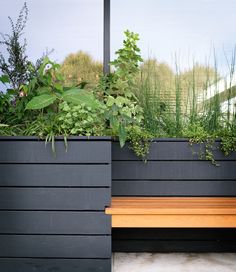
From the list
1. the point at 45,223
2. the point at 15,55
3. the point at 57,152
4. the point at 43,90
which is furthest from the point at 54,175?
the point at 15,55

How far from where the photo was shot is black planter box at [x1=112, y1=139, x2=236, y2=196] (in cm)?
265

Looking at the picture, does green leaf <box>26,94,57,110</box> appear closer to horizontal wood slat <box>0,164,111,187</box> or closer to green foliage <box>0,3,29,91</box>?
horizontal wood slat <box>0,164,111,187</box>

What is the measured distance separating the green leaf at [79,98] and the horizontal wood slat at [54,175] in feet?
1.09

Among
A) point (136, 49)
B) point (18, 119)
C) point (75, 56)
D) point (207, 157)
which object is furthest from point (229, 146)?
point (75, 56)

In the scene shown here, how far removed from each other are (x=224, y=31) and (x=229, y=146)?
1353 mm

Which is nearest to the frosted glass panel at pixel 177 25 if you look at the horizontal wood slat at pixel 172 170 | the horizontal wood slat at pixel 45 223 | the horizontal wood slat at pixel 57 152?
the horizontal wood slat at pixel 172 170

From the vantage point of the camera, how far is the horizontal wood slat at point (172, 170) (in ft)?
8.69

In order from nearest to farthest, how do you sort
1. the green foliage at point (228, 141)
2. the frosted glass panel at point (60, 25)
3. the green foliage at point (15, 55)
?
the green foliage at point (228, 141)
the green foliage at point (15, 55)
the frosted glass panel at point (60, 25)

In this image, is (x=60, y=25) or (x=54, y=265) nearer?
(x=54, y=265)

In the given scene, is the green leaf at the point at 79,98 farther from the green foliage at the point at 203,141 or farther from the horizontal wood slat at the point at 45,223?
the green foliage at the point at 203,141

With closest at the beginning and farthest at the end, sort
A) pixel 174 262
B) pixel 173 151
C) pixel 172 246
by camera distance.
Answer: pixel 174 262
pixel 173 151
pixel 172 246

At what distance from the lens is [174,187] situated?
8.75 feet

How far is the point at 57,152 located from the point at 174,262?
1.03 m

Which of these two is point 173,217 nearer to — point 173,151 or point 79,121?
point 173,151
